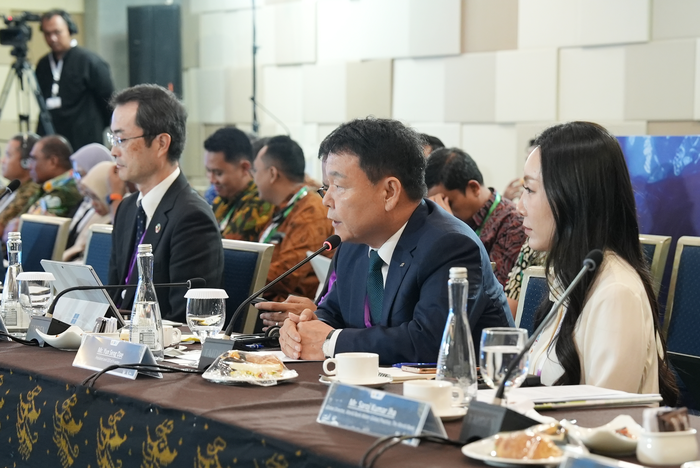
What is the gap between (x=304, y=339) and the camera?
195cm

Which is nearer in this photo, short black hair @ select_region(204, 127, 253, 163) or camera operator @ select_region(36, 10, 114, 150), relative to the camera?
short black hair @ select_region(204, 127, 253, 163)

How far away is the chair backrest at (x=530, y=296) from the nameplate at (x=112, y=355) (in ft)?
3.32

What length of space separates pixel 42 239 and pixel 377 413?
3.35 metres

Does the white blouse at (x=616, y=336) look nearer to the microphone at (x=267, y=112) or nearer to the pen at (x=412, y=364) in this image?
the pen at (x=412, y=364)

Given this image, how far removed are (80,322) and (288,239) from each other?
219cm

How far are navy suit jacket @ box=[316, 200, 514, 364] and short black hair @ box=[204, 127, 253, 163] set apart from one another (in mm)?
2885

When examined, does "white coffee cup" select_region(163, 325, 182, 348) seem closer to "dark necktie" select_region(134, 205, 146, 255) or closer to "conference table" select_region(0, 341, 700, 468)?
"conference table" select_region(0, 341, 700, 468)

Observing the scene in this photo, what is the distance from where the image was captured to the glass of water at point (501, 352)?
1360mm

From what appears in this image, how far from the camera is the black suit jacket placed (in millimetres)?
2889

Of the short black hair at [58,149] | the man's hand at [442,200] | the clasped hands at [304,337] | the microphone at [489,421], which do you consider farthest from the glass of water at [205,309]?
the short black hair at [58,149]

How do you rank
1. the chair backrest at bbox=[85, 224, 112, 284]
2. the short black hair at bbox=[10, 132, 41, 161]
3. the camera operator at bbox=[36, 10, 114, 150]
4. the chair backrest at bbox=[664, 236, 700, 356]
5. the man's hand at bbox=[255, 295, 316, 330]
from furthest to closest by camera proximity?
the camera operator at bbox=[36, 10, 114, 150]
the short black hair at bbox=[10, 132, 41, 161]
the chair backrest at bbox=[85, 224, 112, 284]
the chair backrest at bbox=[664, 236, 700, 356]
the man's hand at bbox=[255, 295, 316, 330]

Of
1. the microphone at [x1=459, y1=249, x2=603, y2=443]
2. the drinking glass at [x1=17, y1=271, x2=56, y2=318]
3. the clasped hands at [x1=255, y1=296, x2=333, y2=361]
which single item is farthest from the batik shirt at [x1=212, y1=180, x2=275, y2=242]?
the microphone at [x1=459, y1=249, x2=603, y2=443]

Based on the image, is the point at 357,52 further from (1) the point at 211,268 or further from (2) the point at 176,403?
(2) the point at 176,403

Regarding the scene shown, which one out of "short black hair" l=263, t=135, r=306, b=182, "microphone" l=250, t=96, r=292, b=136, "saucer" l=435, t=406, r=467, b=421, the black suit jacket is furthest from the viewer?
"microphone" l=250, t=96, r=292, b=136
